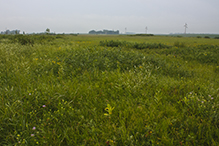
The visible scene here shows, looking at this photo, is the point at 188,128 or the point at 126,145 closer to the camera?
the point at 126,145

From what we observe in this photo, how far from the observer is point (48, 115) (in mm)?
2408

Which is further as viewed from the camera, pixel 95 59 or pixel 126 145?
pixel 95 59

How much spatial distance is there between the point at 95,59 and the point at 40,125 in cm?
334

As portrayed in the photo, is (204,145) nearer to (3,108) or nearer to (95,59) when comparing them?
(3,108)

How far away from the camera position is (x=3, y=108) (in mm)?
2459

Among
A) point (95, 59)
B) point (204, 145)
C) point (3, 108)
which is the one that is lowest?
point (204, 145)

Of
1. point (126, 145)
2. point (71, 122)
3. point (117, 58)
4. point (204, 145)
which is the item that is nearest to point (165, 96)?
point (204, 145)

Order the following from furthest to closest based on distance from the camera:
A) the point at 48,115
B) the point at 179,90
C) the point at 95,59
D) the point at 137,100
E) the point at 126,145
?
the point at 95,59 < the point at 179,90 < the point at 137,100 < the point at 48,115 < the point at 126,145

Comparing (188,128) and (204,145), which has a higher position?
(188,128)

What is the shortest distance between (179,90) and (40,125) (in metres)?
3.07

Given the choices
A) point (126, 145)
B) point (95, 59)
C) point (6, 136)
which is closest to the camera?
point (126, 145)

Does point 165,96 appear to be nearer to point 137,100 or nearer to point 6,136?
point 137,100

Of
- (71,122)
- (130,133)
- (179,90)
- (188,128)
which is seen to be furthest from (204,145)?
(71,122)

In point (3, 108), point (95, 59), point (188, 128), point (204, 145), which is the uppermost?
point (95, 59)
